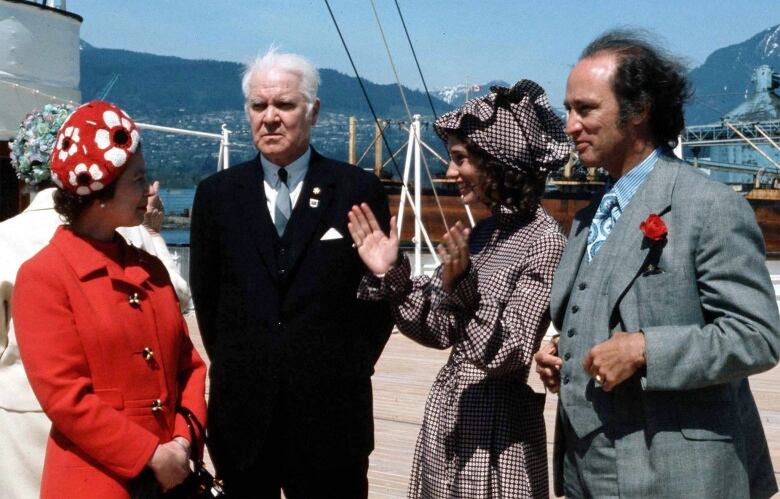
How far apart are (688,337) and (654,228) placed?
0.71 ft

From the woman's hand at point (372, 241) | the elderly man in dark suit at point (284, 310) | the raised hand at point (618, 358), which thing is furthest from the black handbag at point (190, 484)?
the raised hand at point (618, 358)

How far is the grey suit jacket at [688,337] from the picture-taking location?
191 centimetres

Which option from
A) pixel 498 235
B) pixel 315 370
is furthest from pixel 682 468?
pixel 315 370

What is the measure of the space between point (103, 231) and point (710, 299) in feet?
4.34

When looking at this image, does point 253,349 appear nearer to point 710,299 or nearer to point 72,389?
point 72,389

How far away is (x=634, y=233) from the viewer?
2.05m

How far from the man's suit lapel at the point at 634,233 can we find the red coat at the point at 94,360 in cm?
102

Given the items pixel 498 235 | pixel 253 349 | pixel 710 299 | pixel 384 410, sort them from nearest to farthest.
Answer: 1. pixel 710 299
2. pixel 498 235
3. pixel 253 349
4. pixel 384 410

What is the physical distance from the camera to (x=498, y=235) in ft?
8.21

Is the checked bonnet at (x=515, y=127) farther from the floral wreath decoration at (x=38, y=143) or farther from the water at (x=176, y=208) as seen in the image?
the water at (x=176, y=208)

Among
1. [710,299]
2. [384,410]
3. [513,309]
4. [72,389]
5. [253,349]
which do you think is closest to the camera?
[710,299]

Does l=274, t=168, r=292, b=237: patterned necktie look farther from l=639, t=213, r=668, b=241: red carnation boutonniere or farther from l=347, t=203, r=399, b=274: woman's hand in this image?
l=639, t=213, r=668, b=241: red carnation boutonniere

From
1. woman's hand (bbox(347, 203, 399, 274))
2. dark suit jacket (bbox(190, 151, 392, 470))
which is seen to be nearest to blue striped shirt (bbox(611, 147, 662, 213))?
woman's hand (bbox(347, 203, 399, 274))

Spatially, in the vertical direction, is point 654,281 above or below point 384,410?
above
